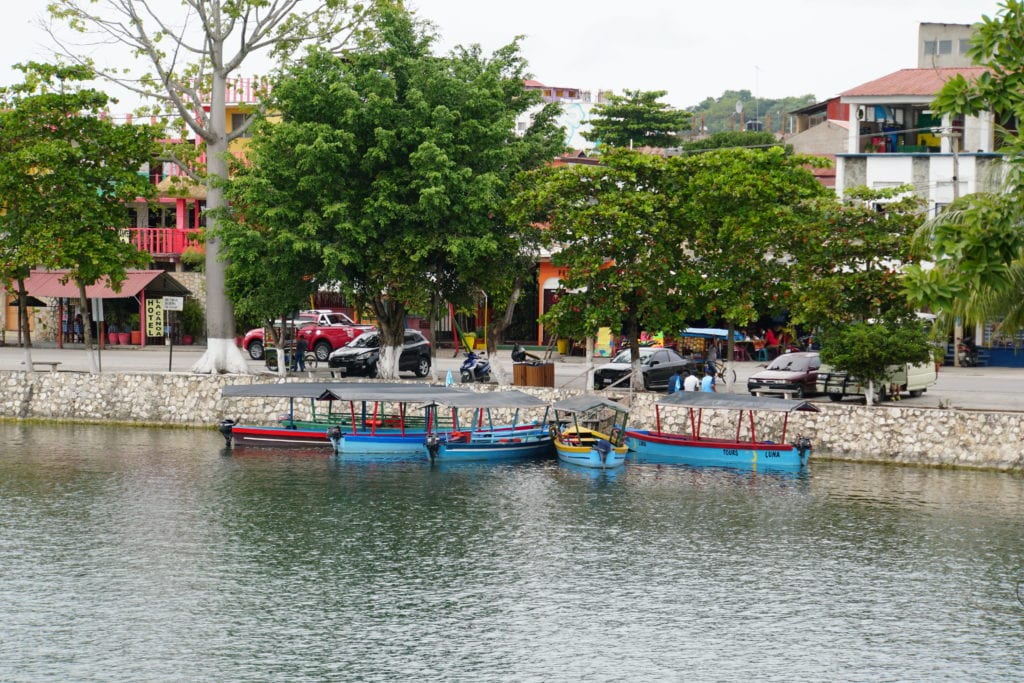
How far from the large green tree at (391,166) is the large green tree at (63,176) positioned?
18.0 feet

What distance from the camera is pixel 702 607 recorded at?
2338 centimetres

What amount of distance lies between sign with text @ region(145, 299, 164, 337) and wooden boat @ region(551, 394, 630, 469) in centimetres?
3247

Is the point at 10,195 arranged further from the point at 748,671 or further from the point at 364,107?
the point at 748,671

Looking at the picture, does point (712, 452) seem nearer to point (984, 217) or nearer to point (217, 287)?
point (217, 287)

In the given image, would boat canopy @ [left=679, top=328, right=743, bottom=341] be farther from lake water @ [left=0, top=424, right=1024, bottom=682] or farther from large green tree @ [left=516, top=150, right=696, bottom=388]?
lake water @ [left=0, top=424, right=1024, bottom=682]

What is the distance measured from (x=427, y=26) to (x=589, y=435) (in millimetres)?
17135

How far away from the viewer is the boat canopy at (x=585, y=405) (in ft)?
128

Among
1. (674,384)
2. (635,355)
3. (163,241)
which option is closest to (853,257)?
(674,384)

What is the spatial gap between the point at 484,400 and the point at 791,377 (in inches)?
468

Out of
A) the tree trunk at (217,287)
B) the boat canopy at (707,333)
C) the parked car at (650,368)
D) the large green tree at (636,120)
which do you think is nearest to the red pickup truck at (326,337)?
the tree trunk at (217,287)

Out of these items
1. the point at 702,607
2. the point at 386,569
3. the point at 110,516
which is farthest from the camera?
the point at 110,516

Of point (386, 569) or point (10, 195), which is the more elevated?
point (10, 195)

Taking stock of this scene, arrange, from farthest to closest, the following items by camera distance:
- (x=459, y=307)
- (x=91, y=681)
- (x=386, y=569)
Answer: (x=459, y=307)
(x=386, y=569)
(x=91, y=681)

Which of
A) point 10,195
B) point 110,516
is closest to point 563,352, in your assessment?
point 10,195
